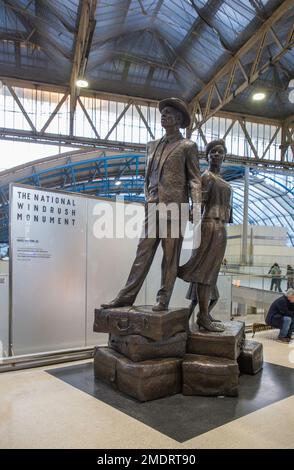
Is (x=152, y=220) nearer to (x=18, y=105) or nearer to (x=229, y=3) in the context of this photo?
(x=229, y=3)

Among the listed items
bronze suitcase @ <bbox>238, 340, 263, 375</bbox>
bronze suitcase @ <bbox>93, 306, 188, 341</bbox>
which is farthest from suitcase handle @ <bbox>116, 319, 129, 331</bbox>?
bronze suitcase @ <bbox>238, 340, 263, 375</bbox>

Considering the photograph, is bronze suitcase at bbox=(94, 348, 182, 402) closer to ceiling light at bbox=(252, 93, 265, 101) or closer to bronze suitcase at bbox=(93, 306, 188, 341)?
bronze suitcase at bbox=(93, 306, 188, 341)

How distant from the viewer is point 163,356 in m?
3.29

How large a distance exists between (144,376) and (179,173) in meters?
1.82

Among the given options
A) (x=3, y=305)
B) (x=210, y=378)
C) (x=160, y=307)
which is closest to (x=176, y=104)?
(x=160, y=307)

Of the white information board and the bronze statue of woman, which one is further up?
the bronze statue of woman

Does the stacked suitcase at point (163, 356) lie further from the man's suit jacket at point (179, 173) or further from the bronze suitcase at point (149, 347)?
the man's suit jacket at point (179, 173)

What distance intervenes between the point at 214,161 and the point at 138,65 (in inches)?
362

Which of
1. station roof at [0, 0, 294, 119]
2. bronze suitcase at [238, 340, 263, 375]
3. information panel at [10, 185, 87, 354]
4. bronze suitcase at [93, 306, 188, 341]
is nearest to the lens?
bronze suitcase at [93, 306, 188, 341]

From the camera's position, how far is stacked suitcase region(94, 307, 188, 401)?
3.07 metres

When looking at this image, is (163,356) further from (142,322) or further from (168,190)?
(168,190)

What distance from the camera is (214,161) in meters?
3.85
